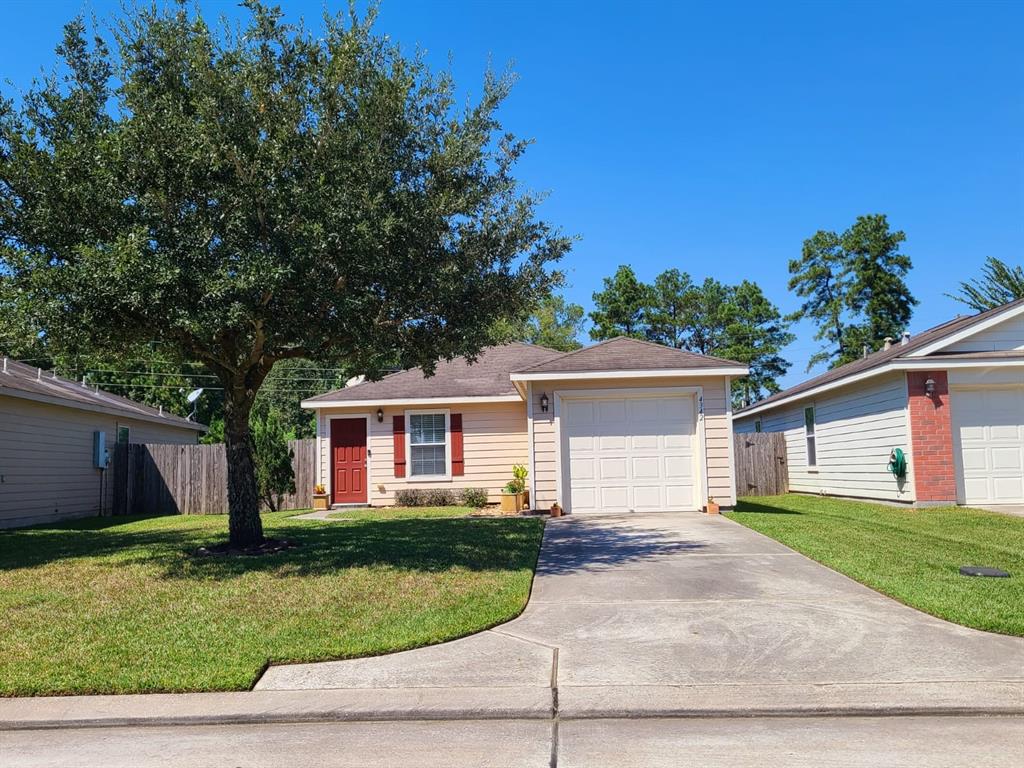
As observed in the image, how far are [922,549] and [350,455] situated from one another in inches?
489

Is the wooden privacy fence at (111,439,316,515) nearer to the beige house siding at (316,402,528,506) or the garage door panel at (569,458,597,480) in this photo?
the beige house siding at (316,402,528,506)

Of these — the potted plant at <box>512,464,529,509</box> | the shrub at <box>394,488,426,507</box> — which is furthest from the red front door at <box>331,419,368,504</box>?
the potted plant at <box>512,464,529,509</box>

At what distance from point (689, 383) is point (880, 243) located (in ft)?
99.3

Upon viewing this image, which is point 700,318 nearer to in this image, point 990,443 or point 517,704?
point 990,443

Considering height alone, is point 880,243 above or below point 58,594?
above

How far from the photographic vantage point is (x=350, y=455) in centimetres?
1756

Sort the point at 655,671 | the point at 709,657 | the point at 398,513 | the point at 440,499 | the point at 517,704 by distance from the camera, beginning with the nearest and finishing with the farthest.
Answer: the point at 517,704
the point at 655,671
the point at 709,657
the point at 398,513
the point at 440,499

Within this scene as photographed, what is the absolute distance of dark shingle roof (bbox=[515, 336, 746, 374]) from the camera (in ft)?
43.8

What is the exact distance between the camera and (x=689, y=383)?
13.5 metres

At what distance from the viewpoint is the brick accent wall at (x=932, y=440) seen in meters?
13.3

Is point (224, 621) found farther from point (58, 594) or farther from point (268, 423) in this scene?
point (268, 423)

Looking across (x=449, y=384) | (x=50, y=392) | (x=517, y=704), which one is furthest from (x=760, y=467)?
(x=50, y=392)

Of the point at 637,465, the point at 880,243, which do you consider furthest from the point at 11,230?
the point at 880,243

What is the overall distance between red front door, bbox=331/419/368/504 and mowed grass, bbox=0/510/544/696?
21.9 ft
